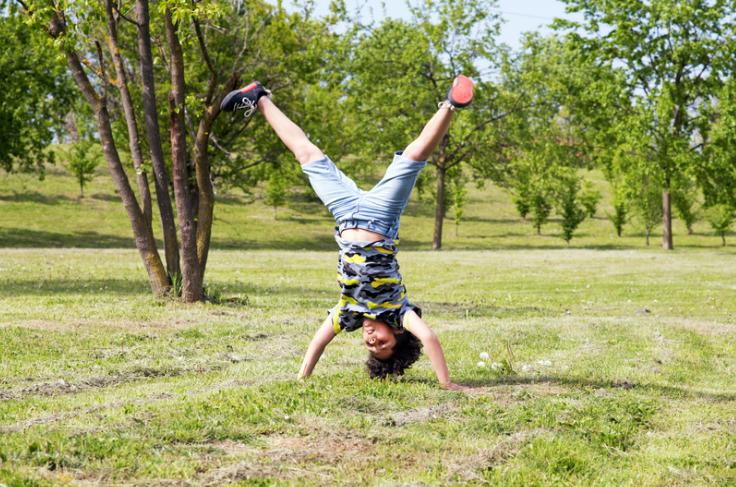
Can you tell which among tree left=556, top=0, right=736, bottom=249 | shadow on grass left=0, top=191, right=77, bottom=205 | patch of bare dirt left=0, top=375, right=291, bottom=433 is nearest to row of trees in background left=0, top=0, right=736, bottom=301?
tree left=556, top=0, right=736, bottom=249

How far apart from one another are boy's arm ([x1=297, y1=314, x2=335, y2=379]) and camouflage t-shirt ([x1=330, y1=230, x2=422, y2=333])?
0.12 meters

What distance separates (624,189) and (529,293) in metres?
21.5

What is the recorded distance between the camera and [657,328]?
9.27m

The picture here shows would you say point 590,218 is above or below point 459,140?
below

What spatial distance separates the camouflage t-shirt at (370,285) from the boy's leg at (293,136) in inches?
33.1

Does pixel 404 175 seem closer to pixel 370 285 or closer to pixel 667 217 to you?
pixel 370 285

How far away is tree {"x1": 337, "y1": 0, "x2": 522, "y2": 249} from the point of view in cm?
3550

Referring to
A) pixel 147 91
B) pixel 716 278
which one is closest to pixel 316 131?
pixel 716 278

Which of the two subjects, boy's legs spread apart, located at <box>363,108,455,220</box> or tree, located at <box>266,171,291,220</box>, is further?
tree, located at <box>266,171,291,220</box>

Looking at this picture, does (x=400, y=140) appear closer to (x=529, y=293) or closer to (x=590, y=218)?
(x=529, y=293)

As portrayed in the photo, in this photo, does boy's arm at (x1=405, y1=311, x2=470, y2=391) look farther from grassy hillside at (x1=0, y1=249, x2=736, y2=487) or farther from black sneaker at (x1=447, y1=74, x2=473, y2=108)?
black sneaker at (x1=447, y1=74, x2=473, y2=108)

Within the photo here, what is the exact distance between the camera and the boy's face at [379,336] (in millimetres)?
5281

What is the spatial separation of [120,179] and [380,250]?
21.4ft

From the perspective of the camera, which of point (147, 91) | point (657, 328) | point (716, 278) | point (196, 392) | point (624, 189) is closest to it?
point (196, 392)
